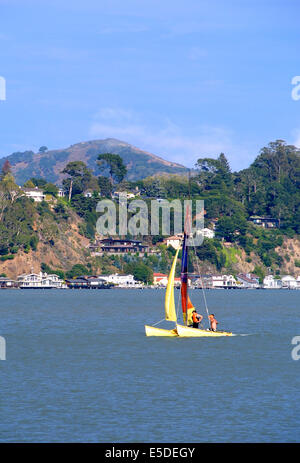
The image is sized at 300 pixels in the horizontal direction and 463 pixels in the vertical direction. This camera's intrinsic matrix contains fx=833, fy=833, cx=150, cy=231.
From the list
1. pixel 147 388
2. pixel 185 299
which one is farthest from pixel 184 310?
pixel 147 388

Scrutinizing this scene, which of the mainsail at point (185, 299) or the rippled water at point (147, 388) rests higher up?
the mainsail at point (185, 299)

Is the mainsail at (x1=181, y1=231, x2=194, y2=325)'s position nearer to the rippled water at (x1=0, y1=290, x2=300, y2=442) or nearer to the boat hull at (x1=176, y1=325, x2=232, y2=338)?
the boat hull at (x1=176, y1=325, x2=232, y2=338)

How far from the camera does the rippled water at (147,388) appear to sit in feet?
118

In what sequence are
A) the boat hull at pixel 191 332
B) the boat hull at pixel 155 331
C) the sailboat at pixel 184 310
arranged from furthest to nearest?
the boat hull at pixel 155 331, the sailboat at pixel 184 310, the boat hull at pixel 191 332

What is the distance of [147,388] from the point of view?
154ft

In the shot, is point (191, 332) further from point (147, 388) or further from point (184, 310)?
point (147, 388)

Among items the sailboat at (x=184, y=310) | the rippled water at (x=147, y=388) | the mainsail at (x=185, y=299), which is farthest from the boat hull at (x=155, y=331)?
the mainsail at (x=185, y=299)

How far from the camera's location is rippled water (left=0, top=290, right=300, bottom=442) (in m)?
36.0

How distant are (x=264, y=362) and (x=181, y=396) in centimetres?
1595

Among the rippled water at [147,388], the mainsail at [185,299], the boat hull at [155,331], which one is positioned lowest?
the rippled water at [147,388]

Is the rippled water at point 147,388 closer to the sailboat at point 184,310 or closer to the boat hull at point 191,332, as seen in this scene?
the boat hull at point 191,332

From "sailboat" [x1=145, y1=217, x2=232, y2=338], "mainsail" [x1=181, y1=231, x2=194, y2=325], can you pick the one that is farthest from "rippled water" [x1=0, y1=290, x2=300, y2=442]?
"mainsail" [x1=181, y1=231, x2=194, y2=325]
